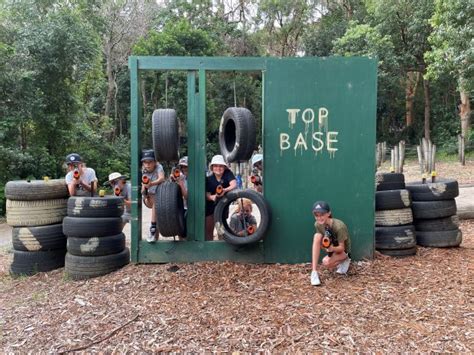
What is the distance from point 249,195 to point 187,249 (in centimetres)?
98

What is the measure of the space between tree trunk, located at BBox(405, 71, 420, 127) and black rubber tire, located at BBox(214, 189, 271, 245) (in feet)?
85.7

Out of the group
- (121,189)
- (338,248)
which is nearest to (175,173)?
(121,189)

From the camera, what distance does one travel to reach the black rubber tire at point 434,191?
5.68 m

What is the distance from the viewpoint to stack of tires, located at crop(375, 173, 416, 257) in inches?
210

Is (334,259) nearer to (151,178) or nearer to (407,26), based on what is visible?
(151,178)

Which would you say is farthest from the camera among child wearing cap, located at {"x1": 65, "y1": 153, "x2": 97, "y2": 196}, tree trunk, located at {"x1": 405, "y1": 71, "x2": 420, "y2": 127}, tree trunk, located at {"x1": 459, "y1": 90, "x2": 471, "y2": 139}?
tree trunk, located at {"x1": 405, "y1": 71, "x2": 420, "y2": 127}

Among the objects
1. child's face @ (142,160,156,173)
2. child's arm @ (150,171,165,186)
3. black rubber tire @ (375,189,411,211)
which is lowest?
black rubber tire @ (375,189,411,211)

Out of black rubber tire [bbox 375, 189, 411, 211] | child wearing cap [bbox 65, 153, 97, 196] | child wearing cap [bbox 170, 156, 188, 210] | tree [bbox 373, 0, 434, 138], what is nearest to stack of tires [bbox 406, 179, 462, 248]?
black rubber tire [bbox 375, 189, 411, 211]

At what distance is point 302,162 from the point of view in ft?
17.0

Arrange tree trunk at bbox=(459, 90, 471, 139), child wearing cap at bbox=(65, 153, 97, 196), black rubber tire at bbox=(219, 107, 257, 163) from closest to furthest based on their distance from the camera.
A: black rubber tire at bbox=(219, 107, 257, 163)
child wearing cap at bbox=(65, 153, 97, 196)
tree trunk at bbox=(459, 90, 471, 139)

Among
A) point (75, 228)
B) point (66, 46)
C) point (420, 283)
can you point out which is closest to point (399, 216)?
point (420, 283)

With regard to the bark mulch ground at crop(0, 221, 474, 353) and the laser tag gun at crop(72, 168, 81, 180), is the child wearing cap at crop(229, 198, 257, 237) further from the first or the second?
the laser tag gun at crop(72, 168, 81, 180)

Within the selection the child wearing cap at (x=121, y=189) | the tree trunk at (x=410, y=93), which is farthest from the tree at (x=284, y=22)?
the child wearing cap at (x=121, y=189)

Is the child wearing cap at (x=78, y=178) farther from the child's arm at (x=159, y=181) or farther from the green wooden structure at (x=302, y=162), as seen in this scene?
the child's arm at (x=159, y=181)
